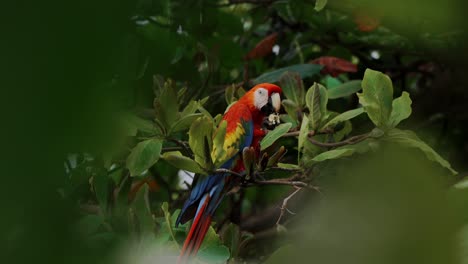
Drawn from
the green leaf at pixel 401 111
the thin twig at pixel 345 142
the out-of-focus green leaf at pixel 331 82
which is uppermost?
the green leaf at pixel 401 111

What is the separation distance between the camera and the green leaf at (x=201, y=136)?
541 millimetres

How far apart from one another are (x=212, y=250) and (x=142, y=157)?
121 mm

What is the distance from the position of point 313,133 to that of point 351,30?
43cm

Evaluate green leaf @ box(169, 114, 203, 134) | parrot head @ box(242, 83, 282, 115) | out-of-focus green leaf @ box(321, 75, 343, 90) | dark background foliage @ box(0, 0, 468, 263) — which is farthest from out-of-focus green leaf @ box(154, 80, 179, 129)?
dark background foliage @ box(0, 0, 468, 263)

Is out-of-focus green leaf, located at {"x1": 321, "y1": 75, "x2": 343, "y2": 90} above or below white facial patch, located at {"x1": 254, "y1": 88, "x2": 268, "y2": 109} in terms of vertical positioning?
below

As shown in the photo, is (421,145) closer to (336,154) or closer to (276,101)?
(336,154)

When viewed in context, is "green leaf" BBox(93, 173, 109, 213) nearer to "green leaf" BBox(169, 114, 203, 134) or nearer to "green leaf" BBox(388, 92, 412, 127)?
"green leaf" BBox(169, 114, 203, 134)

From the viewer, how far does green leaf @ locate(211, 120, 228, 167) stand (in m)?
0.55

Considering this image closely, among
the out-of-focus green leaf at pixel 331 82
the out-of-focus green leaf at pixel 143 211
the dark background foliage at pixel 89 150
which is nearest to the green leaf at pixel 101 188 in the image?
the out-of-focus green leaf at pixel 143 211

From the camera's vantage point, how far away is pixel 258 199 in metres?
1.12

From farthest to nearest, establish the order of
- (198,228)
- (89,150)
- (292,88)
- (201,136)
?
(292,88) < (198,228) < (201,136) < (89,150)

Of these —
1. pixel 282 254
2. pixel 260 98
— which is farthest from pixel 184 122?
pixel 282 254

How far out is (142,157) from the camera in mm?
620

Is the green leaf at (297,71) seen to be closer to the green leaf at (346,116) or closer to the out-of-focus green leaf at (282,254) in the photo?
the green leaf at (346,116)
